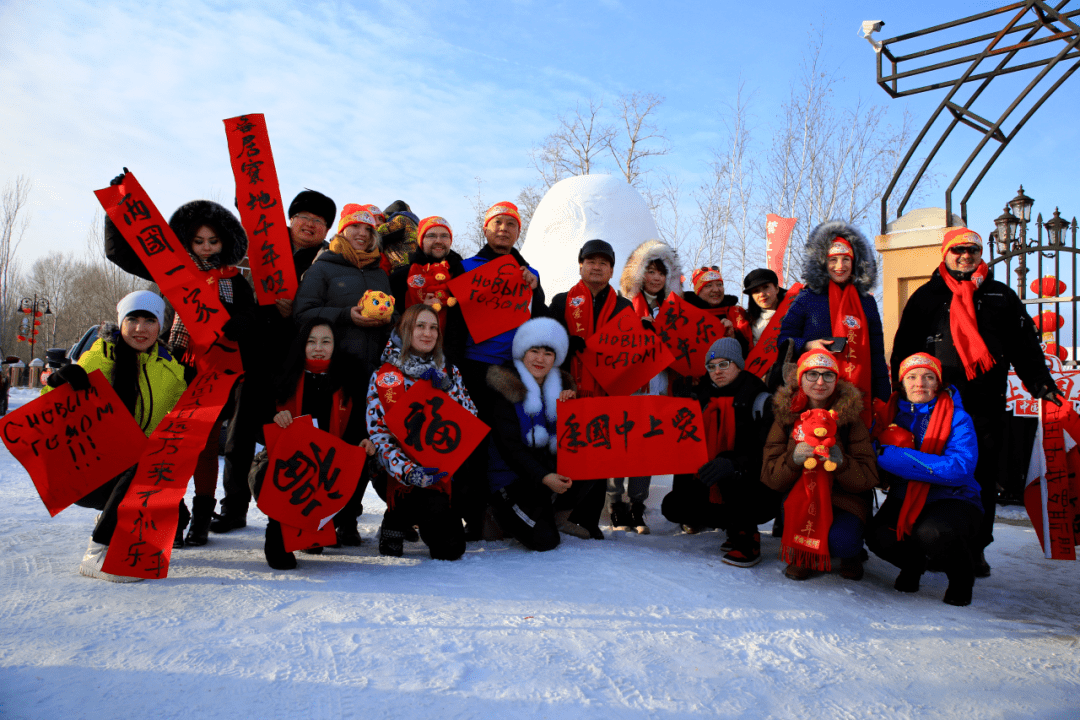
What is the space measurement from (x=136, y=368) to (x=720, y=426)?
134 inches

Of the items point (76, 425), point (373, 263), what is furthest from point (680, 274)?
point (76, 425)

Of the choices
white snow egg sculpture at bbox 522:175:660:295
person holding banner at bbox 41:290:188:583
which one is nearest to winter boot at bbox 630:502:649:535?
person holding banner at bbox 41:290:188:583

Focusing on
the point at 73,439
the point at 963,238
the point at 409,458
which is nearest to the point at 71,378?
the point at 73,439

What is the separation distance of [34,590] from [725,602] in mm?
3071

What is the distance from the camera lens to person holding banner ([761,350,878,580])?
3.33 meters

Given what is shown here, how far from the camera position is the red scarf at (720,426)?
4051mm

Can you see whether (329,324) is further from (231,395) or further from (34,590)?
(34,590)

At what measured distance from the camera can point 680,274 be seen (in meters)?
5.08

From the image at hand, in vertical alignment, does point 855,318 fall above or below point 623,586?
above

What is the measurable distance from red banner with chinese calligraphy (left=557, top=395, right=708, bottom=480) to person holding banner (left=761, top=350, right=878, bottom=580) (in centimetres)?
51

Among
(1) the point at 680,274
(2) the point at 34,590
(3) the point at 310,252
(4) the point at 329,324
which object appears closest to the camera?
(2) the point at 34,590

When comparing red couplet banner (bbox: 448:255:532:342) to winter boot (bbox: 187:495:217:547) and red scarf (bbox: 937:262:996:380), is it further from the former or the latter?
red scarf (bbox: 937:262:996:380)

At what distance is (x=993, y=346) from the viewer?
3750 mm

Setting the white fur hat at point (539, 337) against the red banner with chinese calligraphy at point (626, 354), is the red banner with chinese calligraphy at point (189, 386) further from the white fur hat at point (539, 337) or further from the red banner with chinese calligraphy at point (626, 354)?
the red banner with chinese calligraphy at point (626, 354)
